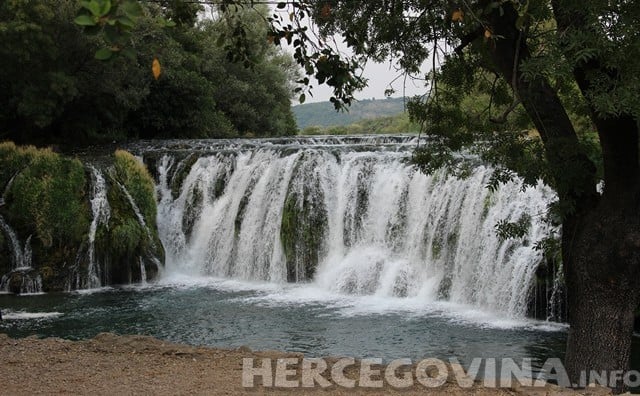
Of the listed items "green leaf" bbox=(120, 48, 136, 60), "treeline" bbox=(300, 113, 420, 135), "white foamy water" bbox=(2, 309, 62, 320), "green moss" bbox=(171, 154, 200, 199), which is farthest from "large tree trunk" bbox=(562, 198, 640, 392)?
"treeline" bbox=(300, 113, 420, 135)

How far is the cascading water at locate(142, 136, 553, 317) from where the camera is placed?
13.2 meters

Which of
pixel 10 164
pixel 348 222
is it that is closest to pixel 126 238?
pixel 10 164

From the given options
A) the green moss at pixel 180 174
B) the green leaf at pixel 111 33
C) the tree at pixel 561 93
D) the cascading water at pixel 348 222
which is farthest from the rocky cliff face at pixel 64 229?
the green leaf at pixel 111 33

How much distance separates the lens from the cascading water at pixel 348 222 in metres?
13.2

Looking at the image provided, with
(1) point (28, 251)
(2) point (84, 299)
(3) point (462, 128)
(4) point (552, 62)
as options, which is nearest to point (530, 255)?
(3) point (462, 128)

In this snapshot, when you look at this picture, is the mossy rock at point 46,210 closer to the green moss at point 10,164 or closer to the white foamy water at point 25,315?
the green moss at point 10,164

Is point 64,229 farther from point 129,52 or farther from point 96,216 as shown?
point 129,52

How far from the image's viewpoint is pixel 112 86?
69.6 feet

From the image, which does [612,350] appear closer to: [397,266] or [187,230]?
[397,266]

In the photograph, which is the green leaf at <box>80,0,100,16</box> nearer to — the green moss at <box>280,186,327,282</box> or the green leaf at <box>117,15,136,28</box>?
the green leaf at <box>117,15,136,28</box>

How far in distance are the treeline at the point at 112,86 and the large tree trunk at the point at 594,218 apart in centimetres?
849

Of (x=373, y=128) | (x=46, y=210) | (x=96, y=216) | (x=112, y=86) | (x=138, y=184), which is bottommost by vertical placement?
(x=96, y=216)

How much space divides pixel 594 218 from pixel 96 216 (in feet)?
40.0

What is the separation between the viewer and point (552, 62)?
5.35m
